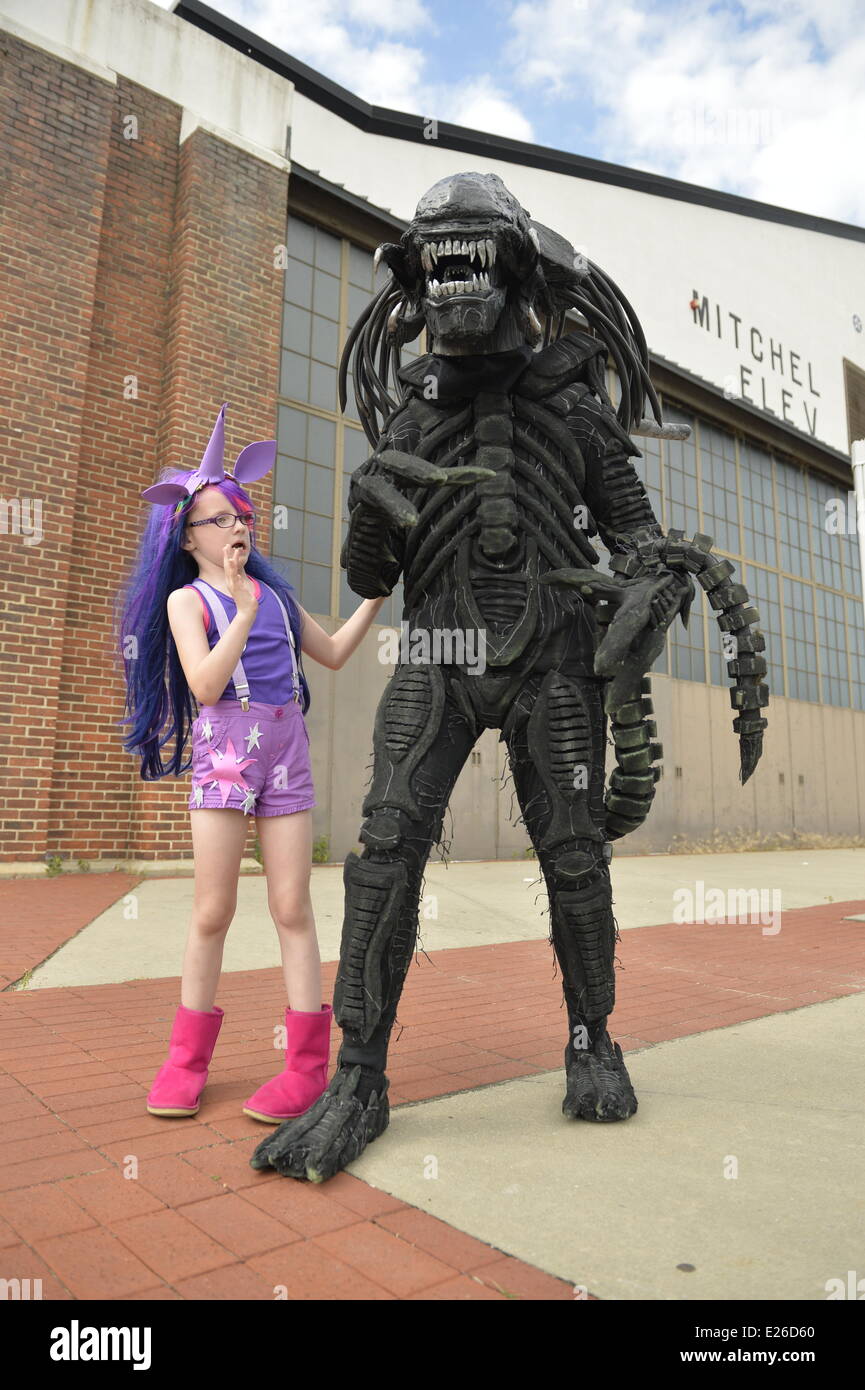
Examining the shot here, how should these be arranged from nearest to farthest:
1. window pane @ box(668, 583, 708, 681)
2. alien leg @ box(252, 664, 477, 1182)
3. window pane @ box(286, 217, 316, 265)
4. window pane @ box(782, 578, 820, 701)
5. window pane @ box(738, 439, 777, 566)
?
alien leg @ box(252, 664, 477, 1182) < window pane @ box(286, 217, 316, 265) < window pane @ box(668, 583, 708, 681) < window pane @ box(738, 439, 777, 566) < window pane @ box(782, 578, 820, 701)

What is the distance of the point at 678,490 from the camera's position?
1437 centimetres

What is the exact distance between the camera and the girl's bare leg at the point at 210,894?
95.4 inches

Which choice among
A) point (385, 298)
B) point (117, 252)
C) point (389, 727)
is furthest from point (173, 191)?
point (389, 727)

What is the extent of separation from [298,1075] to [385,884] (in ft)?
1.90

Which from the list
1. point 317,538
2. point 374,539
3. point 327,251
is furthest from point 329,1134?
point 327,251

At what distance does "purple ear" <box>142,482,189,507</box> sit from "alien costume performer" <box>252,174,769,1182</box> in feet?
1.63

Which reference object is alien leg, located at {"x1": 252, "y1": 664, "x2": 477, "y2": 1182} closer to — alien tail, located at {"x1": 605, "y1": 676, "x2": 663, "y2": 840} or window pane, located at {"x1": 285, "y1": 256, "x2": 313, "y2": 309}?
alien tail, located at {"x1": 605, "y1": 676, "x2": 663, "y2": 840}

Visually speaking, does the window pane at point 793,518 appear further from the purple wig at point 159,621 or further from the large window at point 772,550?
the purple wig at point 159,621

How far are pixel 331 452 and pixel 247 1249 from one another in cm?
885

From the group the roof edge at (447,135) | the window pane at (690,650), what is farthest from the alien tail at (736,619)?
the window pane at (690,650)

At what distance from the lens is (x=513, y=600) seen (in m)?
2.50

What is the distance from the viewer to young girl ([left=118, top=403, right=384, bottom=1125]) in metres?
2.40

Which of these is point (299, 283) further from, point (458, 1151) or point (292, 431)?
point (458, 1151)

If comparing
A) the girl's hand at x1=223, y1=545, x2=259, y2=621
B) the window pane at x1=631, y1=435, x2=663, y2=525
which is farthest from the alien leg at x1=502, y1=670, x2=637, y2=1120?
the window pane at x1=631, y1=435, x2=663, y2=525
